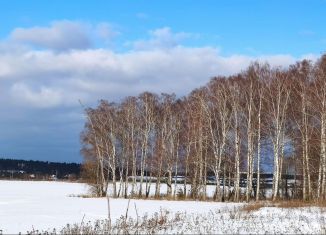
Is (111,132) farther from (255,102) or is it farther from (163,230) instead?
(163,230)

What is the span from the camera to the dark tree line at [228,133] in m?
39.0

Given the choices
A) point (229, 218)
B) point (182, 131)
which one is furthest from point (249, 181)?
point (229, 218)

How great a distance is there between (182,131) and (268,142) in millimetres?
9641

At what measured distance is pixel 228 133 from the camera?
4500cm

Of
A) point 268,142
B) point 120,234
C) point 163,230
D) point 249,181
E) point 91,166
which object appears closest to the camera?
point 120,234

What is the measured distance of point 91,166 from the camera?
189ft

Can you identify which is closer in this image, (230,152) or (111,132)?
(230,152)

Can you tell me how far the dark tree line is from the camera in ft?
128

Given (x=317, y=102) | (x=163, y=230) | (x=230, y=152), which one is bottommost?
(x=163, y=230)

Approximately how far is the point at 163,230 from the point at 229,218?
400cm

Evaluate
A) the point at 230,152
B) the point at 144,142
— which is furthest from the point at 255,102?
the point at 144,142

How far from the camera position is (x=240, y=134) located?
44000 mm

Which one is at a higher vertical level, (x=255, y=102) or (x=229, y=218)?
(x=255, y=102)

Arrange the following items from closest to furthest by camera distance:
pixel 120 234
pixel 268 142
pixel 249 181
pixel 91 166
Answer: pixel 120 234 < pixel 249 181 < pixel 268 142 < pixel 91 166
